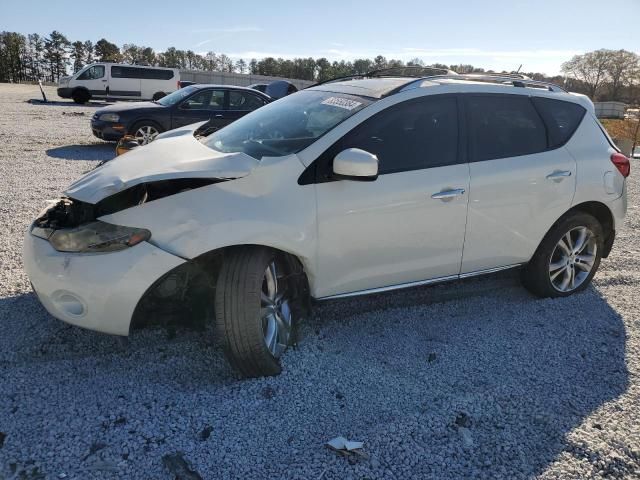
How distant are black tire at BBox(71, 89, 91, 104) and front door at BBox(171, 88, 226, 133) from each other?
16173 mm

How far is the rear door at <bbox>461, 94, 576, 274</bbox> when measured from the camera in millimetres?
3613

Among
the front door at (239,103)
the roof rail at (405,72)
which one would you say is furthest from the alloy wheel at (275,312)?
the front door at (239,103)

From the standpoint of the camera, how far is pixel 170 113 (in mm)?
10852

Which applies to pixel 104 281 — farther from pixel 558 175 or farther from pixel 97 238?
pixel 558 175

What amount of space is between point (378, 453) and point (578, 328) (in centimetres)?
224

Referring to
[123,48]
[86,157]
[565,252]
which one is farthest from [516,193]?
[123,48]

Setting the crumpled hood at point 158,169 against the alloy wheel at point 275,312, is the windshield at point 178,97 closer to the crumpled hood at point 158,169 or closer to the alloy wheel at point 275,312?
the crumpled hood at point 158,169

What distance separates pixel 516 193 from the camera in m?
3.72

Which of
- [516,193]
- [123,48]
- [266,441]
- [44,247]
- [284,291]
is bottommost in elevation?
Result: [266,441]

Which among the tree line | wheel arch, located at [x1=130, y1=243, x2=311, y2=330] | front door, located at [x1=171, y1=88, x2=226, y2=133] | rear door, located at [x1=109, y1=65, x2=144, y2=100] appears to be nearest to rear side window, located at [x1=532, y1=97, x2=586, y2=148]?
wheel arch, located at [x1=130, y1=243, x2=311, y2=330]

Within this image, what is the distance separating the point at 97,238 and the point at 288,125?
1535 millimetres

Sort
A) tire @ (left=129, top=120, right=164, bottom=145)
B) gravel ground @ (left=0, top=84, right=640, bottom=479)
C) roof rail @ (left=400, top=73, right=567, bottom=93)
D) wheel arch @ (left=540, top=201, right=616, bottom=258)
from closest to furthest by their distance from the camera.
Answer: gravel ground @ (left=0, top=84, right=640, bottom=479) → roof rail @ (left=400, top=73, right=567, bottom=93) → wheel arch @ (left=540, top=201, right=616, bottom=258) → tire @ (left=129, top=120, right=164, bottom=145)

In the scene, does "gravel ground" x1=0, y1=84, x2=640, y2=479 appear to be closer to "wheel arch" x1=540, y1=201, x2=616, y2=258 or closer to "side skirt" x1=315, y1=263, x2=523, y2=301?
"side skirt" x1=315, y1=263, x2=523, y2=301

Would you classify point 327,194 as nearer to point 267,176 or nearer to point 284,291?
point 267,176
